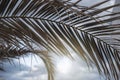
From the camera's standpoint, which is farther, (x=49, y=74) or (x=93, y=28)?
(x=49, y=74)

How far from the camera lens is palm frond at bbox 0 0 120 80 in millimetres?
1273

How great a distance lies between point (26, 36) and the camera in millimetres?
1270

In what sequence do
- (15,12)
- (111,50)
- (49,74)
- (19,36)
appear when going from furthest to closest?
(49,74)
(111,50)
(15,12)
(19,36)

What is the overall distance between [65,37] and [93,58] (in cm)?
18

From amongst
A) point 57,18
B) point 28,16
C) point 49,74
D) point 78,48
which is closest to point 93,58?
point 78,48

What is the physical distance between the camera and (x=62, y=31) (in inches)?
56.8

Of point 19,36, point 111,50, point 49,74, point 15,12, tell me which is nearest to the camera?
point 19,36

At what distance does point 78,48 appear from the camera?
1.42m

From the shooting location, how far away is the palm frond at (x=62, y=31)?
1273mm

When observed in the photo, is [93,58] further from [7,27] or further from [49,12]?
[7,27]

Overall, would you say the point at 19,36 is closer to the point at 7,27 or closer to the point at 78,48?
the point at 7,27

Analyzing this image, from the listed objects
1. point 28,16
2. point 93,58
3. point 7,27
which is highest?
point 28,16

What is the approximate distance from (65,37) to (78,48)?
0.08 metres

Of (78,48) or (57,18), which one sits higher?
(57,18)
